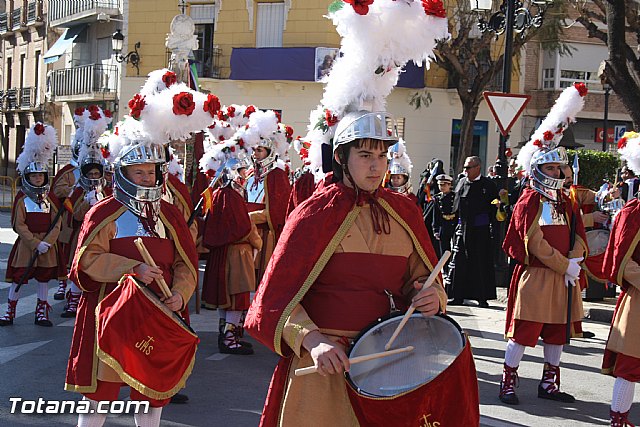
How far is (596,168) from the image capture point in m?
21.8

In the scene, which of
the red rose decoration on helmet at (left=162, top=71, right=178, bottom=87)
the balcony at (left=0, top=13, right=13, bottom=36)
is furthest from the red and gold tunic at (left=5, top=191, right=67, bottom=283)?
the balcony at (left=0, top=13, right=13, bottom=36)

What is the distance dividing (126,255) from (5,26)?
48.1m

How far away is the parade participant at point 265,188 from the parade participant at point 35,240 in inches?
98.2

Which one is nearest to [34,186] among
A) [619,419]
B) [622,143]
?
[622,143]

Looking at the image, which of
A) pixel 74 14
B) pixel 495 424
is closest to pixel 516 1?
pixel 495 424

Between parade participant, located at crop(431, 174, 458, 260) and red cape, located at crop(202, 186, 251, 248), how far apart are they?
5527 millimetres

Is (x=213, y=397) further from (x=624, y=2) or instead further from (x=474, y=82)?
(x=474, y=82)

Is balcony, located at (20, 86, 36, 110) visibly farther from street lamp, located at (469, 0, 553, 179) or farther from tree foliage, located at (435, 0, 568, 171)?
street lamp, located at (469, 0, 553, 179)

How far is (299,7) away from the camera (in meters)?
30.2

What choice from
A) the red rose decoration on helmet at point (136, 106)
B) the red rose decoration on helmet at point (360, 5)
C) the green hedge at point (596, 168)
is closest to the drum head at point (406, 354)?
the red rose decoration on helmet at point (360, 5)

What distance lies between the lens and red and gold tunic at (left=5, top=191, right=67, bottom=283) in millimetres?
10844

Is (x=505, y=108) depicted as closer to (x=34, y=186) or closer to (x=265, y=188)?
(x=265, y=188)

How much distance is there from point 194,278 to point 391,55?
2035 mm

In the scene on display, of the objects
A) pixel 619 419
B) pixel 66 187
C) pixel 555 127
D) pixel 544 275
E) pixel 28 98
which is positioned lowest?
pixel 619 419
